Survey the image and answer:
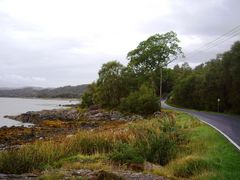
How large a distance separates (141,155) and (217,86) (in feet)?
129

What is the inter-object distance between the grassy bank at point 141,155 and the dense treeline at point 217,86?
28.0 metres

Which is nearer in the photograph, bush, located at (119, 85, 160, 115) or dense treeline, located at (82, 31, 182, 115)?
bush, located at (119, 85, 160, 115)

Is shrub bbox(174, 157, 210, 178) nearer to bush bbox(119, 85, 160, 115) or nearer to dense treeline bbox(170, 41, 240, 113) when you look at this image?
dense treeline bbox(170, 41, 240, 113)

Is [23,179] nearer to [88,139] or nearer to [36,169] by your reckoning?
[36,169]

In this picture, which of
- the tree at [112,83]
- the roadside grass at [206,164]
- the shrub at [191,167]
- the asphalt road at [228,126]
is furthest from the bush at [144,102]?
the shrub at [191,167]

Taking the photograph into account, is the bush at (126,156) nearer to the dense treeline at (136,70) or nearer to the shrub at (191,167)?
the shrub at (191,167)

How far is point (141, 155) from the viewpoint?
15.5 m

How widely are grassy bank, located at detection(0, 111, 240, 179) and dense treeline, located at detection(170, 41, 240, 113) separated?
28.0 metres

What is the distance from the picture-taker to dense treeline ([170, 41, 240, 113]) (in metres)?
45.4

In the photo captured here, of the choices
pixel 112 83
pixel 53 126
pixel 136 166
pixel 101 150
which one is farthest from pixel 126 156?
pixel 112 83

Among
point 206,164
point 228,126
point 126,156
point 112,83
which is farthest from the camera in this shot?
point 112,83

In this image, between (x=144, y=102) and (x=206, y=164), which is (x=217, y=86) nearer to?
(x=144, y=102)

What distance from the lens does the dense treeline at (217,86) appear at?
149 ft

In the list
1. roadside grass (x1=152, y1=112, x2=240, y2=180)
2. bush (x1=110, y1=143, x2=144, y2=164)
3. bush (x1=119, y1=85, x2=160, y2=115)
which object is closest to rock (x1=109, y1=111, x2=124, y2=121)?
bush (x1=119, y1=85, x2=160, y2=115)
